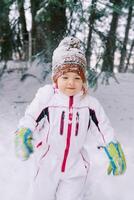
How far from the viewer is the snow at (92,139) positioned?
404cm

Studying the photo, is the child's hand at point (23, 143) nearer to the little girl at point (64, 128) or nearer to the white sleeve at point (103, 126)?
the little girl at point (64, 128)

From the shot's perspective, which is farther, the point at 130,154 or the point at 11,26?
the point at 11,26

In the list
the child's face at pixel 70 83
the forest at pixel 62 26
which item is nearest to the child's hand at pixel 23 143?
the child's face at pixel 70 83

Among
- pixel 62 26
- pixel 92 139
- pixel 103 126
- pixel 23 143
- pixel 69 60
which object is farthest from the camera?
pixel 62 26

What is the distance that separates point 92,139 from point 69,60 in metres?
0.74

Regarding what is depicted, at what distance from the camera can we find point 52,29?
6613 mm

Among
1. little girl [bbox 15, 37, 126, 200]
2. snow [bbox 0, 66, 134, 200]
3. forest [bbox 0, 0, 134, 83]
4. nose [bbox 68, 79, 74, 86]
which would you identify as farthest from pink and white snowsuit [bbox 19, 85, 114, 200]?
forest [bbox 0, 0, 134, 83]

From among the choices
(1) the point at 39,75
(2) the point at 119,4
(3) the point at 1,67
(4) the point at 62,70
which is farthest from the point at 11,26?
(4) the point at 62,70

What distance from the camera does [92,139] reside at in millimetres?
3283

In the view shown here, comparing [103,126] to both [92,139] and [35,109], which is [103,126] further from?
[35,109]

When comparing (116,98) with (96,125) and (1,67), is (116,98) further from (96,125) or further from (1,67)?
(96,125)

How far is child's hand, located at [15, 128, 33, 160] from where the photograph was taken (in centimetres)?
287

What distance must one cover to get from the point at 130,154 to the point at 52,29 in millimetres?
2740

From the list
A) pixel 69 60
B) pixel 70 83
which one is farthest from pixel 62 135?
pixel 69 60
